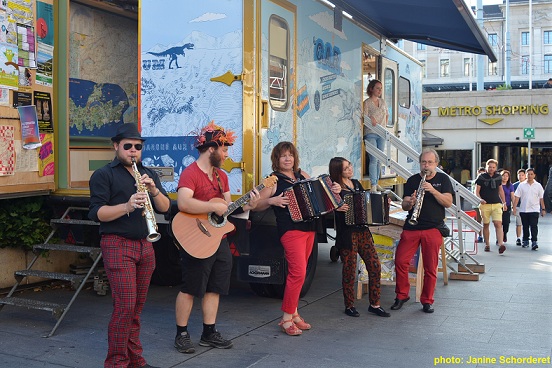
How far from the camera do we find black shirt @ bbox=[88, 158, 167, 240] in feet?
15.0

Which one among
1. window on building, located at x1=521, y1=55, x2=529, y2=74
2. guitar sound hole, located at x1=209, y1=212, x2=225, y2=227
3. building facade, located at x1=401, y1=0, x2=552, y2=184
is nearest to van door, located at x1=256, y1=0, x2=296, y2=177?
guitar sound hole, located at x1=209, y1=212, x2=225, y2=227

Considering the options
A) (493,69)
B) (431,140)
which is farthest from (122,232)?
(493,69)

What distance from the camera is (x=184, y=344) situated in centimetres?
537

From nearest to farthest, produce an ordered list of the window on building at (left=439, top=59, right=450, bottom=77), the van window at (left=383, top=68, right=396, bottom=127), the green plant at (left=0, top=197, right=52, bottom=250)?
1. the green plant at (left=0, top=197, right=52, bottom=250)
2. the van window at (left=383, top=68, right=396, bottom=127)
3. the window on building at (left=439, top=59, right=450, bottom=77)

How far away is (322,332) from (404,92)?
6.05m

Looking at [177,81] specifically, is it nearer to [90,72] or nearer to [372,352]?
[90,72]

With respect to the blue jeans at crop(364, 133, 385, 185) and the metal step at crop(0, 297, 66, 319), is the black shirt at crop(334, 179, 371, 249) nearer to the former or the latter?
the blue jeans at crop(364, 133, 385, 185)

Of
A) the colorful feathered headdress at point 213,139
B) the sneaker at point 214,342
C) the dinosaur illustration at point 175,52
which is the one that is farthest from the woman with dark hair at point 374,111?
the sneaker at point 214,342

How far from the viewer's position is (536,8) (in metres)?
61.3

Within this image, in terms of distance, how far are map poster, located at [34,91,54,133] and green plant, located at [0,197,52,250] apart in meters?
0.77

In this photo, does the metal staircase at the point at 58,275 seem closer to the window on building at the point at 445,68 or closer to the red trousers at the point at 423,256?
the red trousers at the point at 423,256

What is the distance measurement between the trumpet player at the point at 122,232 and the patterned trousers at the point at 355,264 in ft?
8.29

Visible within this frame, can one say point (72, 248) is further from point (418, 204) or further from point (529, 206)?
point (529, 206)

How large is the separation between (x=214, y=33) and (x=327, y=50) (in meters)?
1.83
